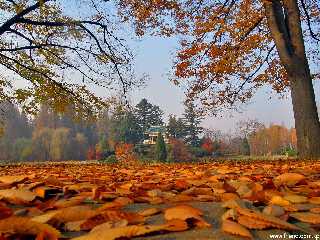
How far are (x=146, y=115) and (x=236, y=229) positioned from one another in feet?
252

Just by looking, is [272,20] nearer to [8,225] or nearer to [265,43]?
[265,43]

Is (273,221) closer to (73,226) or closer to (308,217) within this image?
(308,217)

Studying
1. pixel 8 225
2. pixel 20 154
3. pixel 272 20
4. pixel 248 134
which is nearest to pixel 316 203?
pixel 8 225

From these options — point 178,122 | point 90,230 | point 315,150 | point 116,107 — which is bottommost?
point 90,230

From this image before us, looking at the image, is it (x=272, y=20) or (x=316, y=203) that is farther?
(x=272, y=20)

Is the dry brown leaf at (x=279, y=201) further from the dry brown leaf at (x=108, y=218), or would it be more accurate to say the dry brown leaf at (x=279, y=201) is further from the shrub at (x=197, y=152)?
the shrub at (x=197, y=152)

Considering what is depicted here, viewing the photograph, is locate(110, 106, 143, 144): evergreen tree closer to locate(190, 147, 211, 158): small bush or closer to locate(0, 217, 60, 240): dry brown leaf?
locate(190, 147, 211, 158): small bush

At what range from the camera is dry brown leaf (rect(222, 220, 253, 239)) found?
4.39 feet

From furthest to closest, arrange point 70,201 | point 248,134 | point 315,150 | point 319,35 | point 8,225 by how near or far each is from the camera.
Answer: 1. point 248,134
2. point 319,35
3. point 315,150
4. point 70,201
5. point 8,225

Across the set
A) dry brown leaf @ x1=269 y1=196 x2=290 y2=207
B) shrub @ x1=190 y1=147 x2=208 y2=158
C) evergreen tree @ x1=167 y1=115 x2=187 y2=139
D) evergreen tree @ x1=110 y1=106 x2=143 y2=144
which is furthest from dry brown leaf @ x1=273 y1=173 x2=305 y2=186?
evergreen tree @ x1=167 y1=115 x2=187 y2=139

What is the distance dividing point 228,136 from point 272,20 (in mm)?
115394

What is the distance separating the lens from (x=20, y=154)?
75.9m

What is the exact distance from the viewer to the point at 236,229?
4.48ft

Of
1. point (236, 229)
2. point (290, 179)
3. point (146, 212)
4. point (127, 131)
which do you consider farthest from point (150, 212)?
point (127, 131)
